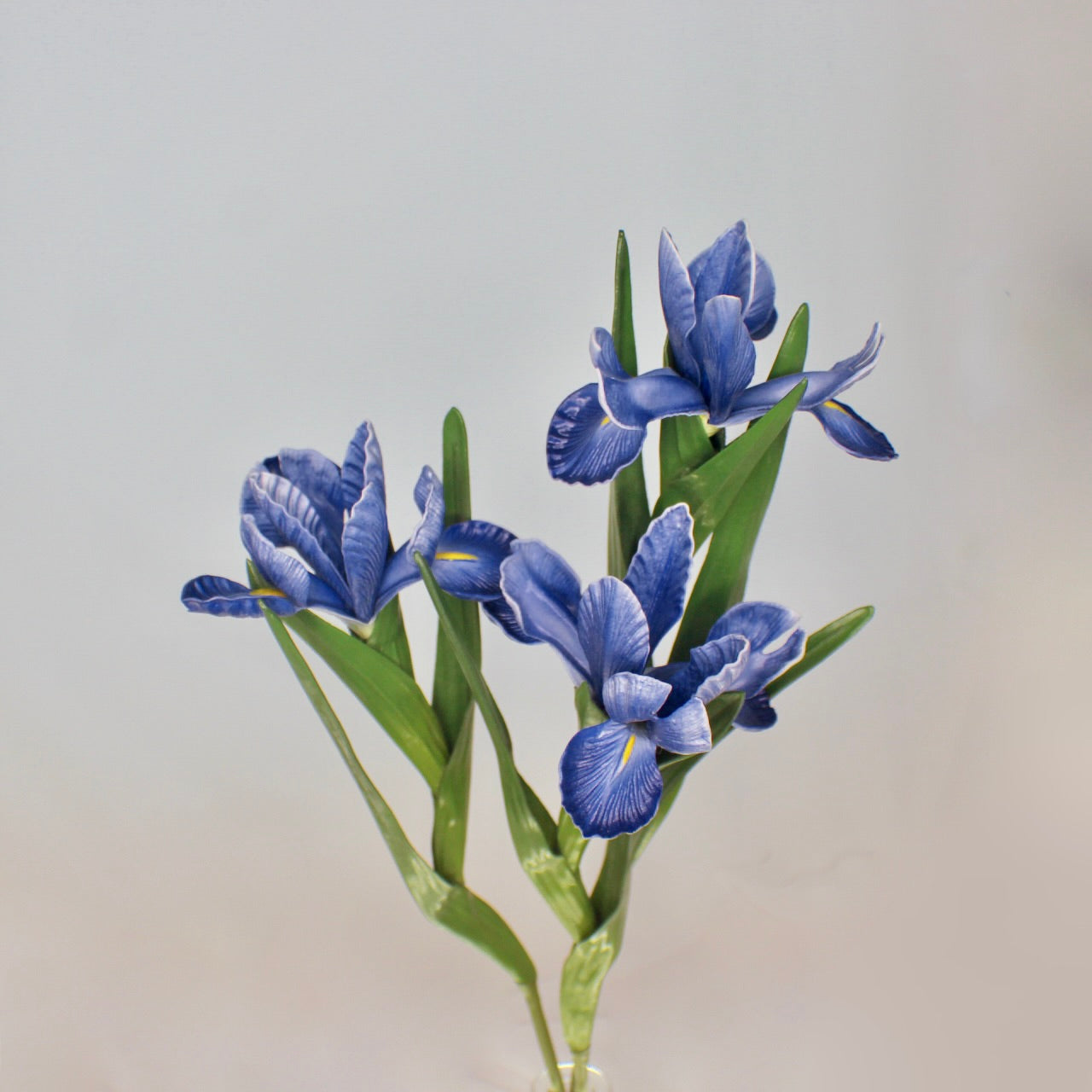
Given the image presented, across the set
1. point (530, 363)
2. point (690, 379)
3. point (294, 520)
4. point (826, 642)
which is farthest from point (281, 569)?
point (530, 363)

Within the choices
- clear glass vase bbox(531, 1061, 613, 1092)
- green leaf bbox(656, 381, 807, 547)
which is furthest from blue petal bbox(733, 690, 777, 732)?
clear glass vase bbox(531, 1061, 613, 1092)

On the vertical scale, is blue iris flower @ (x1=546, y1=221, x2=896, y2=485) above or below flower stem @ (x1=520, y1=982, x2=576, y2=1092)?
above

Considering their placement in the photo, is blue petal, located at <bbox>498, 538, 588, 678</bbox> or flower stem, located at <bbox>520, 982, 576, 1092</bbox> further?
flower stem, located at <bbox>520, 982, 576, 1092</bbox>

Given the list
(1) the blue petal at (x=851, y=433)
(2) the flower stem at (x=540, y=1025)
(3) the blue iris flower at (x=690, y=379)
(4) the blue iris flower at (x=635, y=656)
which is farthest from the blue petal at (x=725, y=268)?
(2) the flower stem at (x=540, y=1025)

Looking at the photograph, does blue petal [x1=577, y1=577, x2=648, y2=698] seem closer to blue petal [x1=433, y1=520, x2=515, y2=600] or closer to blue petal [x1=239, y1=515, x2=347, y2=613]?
blue petal [x1=433, y1=520, x2=515, y2=600]

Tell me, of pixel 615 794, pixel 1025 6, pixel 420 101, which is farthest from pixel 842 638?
A: pixel 1025 6

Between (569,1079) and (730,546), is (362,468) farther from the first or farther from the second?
(569,1079)

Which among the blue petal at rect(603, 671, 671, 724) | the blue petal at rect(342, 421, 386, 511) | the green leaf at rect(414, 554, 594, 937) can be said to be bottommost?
the green leaf at rect(414, 554, 594, 937)
